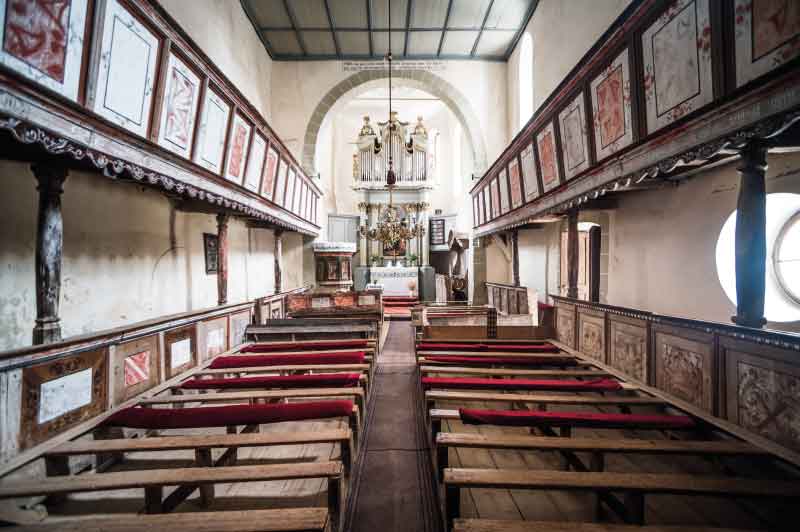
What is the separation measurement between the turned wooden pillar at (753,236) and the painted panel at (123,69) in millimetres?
4236

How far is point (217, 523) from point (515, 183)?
6.17 metres

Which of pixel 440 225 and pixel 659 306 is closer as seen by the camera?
pixel 659 306

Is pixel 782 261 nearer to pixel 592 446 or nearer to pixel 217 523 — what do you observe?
pixel 592 446

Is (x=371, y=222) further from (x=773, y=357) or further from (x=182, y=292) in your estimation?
(x=773, y=357)

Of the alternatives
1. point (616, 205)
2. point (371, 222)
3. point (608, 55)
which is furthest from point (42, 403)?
point (371, 222)

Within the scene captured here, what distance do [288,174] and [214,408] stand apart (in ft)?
17.3

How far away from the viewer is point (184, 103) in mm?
3293

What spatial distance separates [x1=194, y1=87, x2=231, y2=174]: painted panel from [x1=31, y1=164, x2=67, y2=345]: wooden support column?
1308 millimetres

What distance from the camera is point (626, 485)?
61.3 inches

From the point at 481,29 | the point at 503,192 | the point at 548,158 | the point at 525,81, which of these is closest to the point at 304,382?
the point at 548,158

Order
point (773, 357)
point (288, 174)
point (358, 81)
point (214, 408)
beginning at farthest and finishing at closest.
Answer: point (358, 81) < point (288, 174) < point (214, 408) < point (773, 357)

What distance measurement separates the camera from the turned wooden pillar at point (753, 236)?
228 cm

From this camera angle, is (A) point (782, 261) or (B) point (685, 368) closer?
(B) point (685, 368)

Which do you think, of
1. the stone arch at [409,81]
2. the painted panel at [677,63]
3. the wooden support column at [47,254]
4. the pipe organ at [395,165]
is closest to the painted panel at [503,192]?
the stone arch at [409,81]
